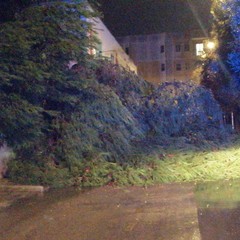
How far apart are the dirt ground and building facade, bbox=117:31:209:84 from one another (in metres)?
44.0

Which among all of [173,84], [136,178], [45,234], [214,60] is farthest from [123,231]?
[214,60]

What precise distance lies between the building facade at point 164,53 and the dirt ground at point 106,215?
44.0m

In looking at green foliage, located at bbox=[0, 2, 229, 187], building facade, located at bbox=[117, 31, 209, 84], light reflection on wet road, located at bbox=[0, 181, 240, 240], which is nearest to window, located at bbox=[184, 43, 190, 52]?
building facade, located at bbox=[117, 31, 209, 84]

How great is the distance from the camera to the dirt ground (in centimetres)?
802

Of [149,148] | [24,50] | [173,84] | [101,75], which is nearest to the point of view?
[24,50]

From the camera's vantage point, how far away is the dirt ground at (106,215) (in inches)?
316

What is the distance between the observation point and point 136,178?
12.9 metres

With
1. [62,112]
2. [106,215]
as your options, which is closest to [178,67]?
[62,112]

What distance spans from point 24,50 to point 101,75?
5.16 metres

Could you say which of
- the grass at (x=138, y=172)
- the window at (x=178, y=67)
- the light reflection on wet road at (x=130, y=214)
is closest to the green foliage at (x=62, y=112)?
the grass at (x=138, y=172)

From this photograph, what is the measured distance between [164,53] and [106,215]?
163 feet

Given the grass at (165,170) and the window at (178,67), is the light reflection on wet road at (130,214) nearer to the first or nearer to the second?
the grass at (165,170)

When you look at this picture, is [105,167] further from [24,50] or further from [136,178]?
[24,50]

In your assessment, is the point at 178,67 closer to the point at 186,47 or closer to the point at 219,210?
the point at 186,47
